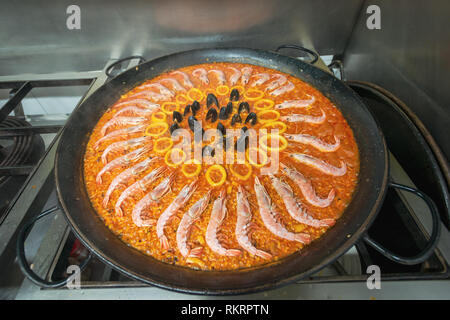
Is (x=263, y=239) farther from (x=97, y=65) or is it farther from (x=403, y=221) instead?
(x=97, y=65)

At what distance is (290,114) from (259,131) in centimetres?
44

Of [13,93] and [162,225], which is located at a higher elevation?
[13,93]

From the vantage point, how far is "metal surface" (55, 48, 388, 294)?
153cm

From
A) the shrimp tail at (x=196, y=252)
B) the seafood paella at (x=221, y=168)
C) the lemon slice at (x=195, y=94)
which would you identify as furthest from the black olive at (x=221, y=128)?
the shrimp tail at (x=196, y=252)

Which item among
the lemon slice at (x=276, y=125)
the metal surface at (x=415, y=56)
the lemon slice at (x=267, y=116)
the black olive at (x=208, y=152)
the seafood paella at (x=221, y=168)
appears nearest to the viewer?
the seafood paella at (x=221, y=168)

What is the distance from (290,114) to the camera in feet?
8.82

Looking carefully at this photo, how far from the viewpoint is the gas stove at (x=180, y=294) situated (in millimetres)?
1683

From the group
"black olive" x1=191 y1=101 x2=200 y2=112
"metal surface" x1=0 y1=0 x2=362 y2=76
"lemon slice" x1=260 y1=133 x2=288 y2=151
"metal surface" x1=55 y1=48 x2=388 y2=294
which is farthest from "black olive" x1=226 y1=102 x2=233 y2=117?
"metal surface" x1=0 y1=0 x2=362 y2=76

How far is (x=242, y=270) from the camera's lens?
66.9 inches

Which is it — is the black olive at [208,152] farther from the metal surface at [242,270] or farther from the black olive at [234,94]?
the metal surface at [242,270]

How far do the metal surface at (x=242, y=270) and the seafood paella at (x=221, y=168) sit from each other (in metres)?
0.07

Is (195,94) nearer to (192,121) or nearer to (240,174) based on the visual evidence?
(192,121)

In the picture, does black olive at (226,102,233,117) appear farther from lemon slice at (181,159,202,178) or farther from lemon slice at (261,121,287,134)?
lemon slice at (181,159,202,178)
